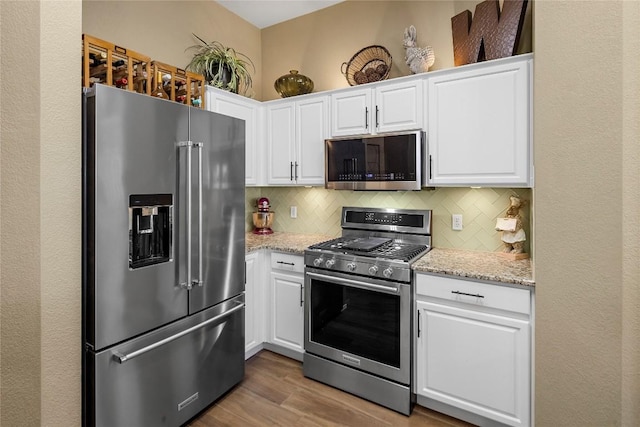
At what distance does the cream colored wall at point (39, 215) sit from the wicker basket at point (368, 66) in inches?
78.0

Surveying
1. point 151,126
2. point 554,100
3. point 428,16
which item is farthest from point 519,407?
point 428,16

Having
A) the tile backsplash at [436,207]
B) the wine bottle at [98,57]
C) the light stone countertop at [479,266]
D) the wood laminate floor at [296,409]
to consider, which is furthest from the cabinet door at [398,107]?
the wood laminate floor at [296,409]

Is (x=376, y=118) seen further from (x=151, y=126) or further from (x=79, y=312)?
(x=79, y=312)

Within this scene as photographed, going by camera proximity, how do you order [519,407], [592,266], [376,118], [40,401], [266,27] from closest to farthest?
1. [40,401]
2. [592,266]
3. [519,407]
4. [376,118]
5. [266,27]

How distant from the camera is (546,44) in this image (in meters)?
1.62

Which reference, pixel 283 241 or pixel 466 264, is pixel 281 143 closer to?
pixel 283 241

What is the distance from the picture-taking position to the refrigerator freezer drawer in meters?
1.60

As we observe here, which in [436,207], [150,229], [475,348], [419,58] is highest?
[419,58]

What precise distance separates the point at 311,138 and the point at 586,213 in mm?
Answer: 1971

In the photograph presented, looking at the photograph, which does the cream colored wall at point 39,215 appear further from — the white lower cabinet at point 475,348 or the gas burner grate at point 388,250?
the white lower cabinet at point 475,348

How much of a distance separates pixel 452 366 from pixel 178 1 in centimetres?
337

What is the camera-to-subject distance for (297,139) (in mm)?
2961

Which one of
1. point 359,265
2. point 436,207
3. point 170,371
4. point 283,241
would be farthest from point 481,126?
point 170,371

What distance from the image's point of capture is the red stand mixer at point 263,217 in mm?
3279
